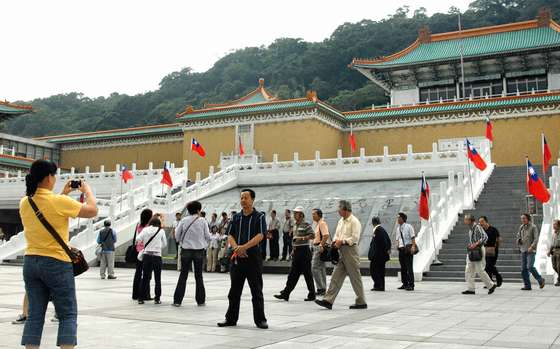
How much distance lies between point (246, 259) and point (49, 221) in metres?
2.84

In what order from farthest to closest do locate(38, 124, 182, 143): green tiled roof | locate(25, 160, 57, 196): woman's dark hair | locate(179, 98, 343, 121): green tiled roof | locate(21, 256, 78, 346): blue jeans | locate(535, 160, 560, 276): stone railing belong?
locate(38, 124, 182, 143): green tiled roof, locate(179, 98, 343, 121): green tiled roof, locate(535, 160, 560, 276): stone railing, locate(25, 160, 57, 196): woman's dark hair, locate(21, 256, 78, 346): blue jeans

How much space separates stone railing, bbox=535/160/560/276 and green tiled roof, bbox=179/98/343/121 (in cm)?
1659

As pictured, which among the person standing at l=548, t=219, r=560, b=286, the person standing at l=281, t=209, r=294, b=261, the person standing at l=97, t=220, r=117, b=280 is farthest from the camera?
the person standing at l=281, t=209, r=294, b=261

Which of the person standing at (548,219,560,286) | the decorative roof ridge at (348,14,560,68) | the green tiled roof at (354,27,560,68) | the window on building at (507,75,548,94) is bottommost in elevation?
the person standing at (548,219,560,286)

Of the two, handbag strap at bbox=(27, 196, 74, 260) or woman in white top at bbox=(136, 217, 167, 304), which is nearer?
handbag strap at bbox=(27, 196, 74, 260)

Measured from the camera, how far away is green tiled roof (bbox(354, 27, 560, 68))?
1329 inches

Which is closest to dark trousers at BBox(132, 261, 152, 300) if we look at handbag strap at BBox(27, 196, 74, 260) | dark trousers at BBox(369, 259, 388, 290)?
dark trousers at BBox(369, 259, 388, 290)

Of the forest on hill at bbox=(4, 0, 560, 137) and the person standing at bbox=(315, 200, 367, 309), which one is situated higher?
the forest on hill at bbox=(4, 0, 560, 137)

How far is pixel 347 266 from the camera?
8.22m

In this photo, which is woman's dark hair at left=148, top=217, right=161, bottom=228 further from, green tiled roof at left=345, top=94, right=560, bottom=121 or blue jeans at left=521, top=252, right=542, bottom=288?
green tiled roof at left=345, top=94, right=560, bottom=121

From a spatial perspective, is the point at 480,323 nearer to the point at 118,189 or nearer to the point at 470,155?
the point at 470,155

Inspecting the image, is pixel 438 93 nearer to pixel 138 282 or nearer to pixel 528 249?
pixel 528 249

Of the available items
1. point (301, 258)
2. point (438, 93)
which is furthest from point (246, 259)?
point (438, 93)

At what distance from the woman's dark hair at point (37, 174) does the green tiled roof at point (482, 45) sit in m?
33.5
